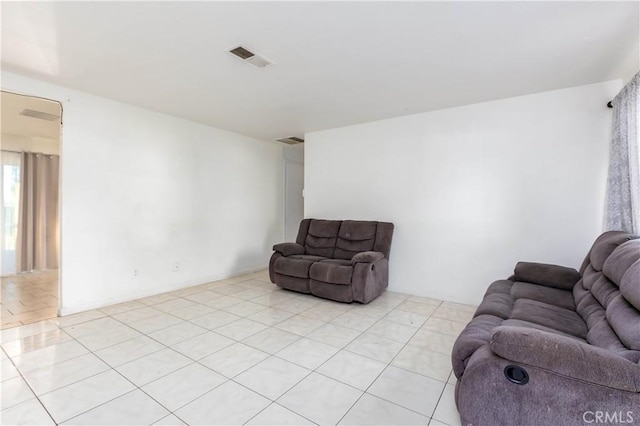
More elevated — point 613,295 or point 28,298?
point 613,295

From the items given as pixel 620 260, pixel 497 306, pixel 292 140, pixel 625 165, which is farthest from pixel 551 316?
pixel 292 140

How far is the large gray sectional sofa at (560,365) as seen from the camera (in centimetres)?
109

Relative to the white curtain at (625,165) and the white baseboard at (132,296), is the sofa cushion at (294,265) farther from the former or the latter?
the white curtain at (625,165)

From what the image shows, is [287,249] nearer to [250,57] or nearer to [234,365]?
[234,365]

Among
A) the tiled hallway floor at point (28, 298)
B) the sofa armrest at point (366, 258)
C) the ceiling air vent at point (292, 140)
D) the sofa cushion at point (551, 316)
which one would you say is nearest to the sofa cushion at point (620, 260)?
the sofa cushion at point (551, 316)

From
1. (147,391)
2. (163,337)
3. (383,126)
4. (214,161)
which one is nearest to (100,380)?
(147,391)

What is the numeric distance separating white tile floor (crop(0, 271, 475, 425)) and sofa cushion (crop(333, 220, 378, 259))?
851 mm

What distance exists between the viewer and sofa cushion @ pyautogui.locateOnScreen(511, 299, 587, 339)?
1684 millimetres

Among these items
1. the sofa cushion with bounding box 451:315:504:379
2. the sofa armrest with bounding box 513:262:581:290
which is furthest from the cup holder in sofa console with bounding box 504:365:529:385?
the sofa armrest with bounding box 513:262:581:290

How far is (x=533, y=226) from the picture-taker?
10.0ft

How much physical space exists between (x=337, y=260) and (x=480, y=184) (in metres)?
1.95

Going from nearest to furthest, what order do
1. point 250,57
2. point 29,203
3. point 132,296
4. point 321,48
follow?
point 321,48, point 250,57, point 132,296, point 29,203

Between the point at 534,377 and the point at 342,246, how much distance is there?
9.64ft

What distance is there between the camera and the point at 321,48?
2.21m
